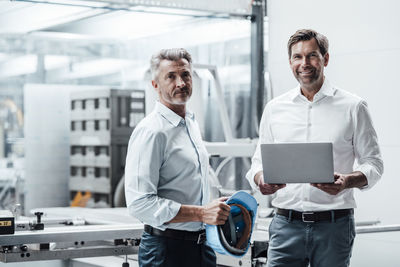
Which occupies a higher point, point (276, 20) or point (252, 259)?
point (276, 20)

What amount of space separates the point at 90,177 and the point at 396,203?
13.4 feet

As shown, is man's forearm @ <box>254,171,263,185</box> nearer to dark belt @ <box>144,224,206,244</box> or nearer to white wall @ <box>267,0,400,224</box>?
dark belt @ <box>144,224,206,244</box>

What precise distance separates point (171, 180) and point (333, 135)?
29.3 inches

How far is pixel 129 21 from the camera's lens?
9281mm

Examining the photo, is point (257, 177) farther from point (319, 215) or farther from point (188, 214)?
point (188, 214)

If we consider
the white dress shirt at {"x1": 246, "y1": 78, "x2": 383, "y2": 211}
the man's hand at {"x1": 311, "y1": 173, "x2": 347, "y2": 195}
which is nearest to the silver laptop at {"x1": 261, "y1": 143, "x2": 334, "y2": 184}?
the man's hand at {"x1": 311, "y1": 173, "x2": 347, "y2": 195}

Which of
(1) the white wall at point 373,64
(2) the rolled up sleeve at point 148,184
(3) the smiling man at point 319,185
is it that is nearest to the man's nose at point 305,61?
Answer: (3) the smiling man at point 319,185

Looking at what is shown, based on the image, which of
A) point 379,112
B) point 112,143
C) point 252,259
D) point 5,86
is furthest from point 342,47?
point 5,86

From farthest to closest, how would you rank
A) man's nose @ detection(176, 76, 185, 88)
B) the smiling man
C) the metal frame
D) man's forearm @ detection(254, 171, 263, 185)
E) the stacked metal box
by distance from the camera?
the stacked metal box → the metal frame → man's forearm @ detection(254, 171, 263, 185) → the smiling man → man's nose @ detection(176, 76, 185, 88)

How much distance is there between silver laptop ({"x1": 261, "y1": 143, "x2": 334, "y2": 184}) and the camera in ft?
8.04

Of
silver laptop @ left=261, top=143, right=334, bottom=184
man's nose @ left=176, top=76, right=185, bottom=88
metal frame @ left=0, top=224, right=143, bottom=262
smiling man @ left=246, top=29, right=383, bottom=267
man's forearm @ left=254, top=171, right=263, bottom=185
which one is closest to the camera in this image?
man's nose @ left=176, top=76, right=185, bottom=88

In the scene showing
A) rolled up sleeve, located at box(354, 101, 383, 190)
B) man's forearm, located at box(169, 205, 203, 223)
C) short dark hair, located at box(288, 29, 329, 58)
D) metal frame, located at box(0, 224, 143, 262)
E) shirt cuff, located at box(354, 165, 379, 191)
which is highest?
short dark hair, located at box(288, 29, 329, 58)

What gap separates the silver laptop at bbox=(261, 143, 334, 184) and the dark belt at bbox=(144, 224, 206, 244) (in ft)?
1.35

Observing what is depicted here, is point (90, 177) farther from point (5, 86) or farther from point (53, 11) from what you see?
point (53, 11)
